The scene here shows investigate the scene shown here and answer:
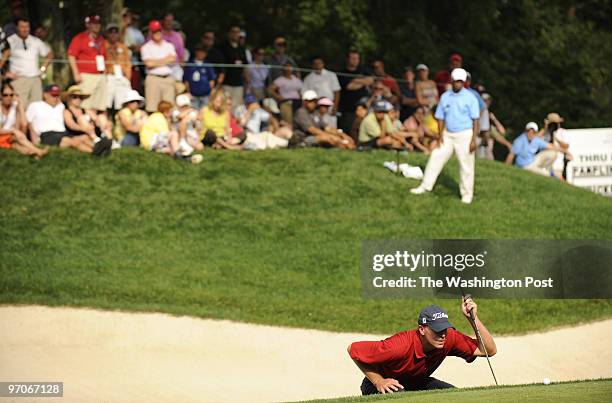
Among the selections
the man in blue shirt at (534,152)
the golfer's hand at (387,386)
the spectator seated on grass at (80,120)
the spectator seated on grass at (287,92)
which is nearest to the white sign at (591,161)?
the man in blue shirt at (534,152)

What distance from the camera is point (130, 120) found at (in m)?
20.4

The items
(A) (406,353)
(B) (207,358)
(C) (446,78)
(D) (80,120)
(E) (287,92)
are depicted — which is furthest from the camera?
(C) (446,78)

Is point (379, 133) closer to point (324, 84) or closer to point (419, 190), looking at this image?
point (324, 84)

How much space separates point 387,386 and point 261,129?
39.1 feet

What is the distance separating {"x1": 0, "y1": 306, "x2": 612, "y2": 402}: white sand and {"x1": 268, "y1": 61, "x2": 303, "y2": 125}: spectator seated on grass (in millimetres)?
6300

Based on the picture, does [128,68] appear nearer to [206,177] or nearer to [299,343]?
[206,177]

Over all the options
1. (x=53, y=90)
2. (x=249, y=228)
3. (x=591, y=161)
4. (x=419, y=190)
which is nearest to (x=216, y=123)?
(x=249, y=228)

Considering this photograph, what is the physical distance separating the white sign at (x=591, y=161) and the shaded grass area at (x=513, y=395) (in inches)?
548

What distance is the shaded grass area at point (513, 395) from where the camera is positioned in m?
10.1

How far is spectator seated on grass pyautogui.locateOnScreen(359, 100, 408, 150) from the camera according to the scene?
22.1m

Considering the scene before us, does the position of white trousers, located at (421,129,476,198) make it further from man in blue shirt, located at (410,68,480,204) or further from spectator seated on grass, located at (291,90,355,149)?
spectator seated on grass, located at (291,90,355,149)

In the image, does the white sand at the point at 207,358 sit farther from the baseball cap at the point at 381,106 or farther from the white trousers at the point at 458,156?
the baseball cap at the point at 381,106

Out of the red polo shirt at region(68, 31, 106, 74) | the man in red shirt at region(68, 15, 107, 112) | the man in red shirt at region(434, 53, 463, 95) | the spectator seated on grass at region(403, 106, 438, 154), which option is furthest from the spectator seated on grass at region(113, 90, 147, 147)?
the man in red shirt at region(434, 53, 463, 95)

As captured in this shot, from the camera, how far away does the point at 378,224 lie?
19562 millimetres
